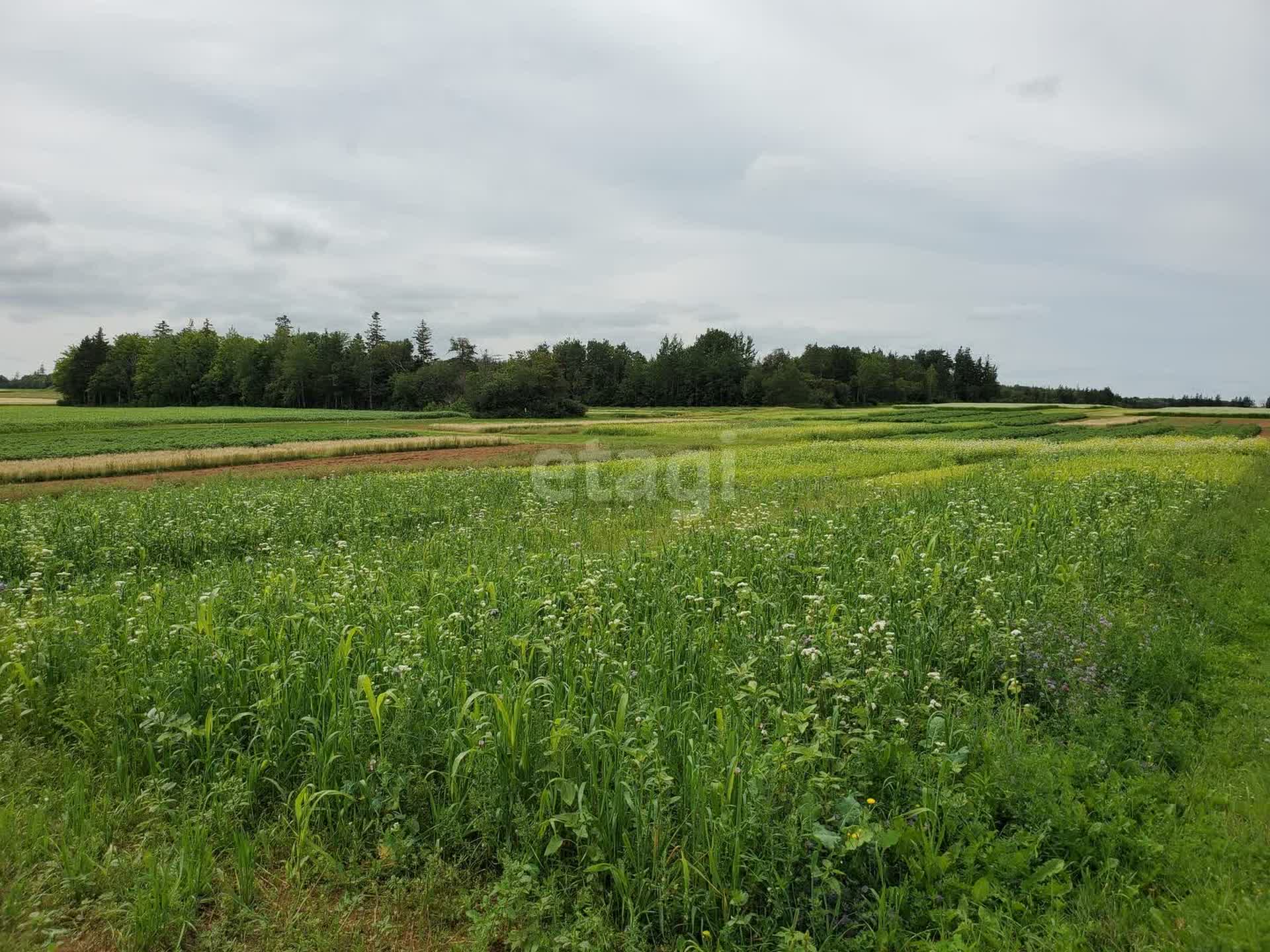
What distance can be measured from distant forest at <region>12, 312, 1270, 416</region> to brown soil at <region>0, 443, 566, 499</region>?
2301 inches

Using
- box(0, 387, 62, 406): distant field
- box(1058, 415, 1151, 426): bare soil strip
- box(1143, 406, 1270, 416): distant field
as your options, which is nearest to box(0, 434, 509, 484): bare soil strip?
box(1058, 415, 1151, 426): bare soil strip

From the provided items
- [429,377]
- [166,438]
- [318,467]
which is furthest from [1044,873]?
[429,377]

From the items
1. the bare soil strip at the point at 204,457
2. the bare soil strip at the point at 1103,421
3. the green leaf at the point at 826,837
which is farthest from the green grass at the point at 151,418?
the bare soil strip at the point at 1103,421

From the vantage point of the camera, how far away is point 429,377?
379 ft

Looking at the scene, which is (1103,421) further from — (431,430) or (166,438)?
(166,438)

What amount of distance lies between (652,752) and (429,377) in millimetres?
118575

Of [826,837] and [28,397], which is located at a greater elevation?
[28,397]

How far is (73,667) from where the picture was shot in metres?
→ 5.92

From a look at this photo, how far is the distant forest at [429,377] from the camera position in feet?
376

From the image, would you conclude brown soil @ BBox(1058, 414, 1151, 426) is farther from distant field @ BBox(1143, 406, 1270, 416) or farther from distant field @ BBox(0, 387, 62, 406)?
distant field @ BBox(0, 387, 62, 406)

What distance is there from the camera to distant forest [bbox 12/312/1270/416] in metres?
115

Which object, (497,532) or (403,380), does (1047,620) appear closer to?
(497,532)

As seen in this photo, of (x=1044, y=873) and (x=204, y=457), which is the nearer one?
(x=1044, y=873)

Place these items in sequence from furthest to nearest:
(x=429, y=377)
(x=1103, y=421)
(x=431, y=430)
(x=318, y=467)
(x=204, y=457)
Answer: (x=429, y=377) < (x=1103, y=421) < (x=431, y=430) < (x=204, y=457) < (x=318, y=467)
